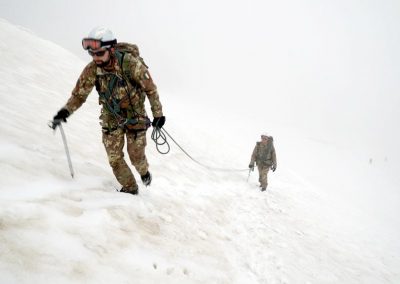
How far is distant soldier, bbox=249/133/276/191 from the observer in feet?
41.6

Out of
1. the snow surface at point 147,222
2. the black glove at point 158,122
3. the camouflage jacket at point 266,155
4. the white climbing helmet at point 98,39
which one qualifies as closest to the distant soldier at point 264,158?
the camouflage jacket at point 266,155

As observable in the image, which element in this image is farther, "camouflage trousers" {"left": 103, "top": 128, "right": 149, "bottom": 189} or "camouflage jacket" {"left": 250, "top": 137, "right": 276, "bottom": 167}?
"camouflage jacket" {"left": 250, "top": 137, "right": 276, "bottom": 167}

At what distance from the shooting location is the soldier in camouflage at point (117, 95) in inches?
203

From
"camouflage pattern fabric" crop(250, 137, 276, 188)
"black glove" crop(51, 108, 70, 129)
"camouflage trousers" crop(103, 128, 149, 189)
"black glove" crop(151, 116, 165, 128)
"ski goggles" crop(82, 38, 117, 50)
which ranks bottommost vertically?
"camouflage pattern fabric" crop(250, 137, 276, 188)

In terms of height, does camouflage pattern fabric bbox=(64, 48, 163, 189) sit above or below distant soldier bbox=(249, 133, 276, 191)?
above

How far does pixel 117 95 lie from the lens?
18.4 feet

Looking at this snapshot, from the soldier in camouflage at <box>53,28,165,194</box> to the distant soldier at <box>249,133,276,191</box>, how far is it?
25.0 feet

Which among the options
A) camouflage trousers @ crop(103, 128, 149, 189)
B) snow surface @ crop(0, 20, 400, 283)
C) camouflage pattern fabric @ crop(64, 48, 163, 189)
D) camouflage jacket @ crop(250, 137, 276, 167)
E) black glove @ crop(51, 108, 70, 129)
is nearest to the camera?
snow surface @ crop(0, 20, 400, 283)

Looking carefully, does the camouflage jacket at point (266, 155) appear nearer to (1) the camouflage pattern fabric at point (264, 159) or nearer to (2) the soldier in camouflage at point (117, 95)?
(1) the camouflage pattern fabric at point (264, 159)

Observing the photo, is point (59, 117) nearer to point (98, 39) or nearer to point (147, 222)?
point (98, 39)

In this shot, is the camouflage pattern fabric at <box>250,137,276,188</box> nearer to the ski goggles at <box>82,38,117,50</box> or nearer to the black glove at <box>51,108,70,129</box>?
the black glove at <box>51,108,70,129</box>

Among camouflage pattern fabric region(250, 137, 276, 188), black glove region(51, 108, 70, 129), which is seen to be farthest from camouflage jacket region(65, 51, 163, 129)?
camouflage pattern fabric region(250, 137, 276, 188)

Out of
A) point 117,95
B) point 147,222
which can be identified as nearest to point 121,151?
point 117,95

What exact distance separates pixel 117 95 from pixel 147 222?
2.39 meters
